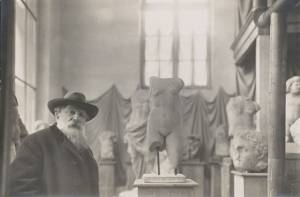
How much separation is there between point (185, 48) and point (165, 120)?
180 cm

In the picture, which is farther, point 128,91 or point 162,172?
point 128,91

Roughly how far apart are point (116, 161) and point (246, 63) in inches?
112

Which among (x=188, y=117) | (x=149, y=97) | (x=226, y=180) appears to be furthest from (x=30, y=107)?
(x=188, y=117)

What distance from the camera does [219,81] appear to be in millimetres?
9250

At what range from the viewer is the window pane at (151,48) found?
309 inches

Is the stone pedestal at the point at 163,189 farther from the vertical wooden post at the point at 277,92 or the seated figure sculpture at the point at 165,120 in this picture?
the vertical wooden post at the point at 277,92

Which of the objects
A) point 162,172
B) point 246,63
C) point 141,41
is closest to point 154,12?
point 141,41

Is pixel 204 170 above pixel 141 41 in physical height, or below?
below

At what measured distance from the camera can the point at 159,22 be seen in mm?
7332

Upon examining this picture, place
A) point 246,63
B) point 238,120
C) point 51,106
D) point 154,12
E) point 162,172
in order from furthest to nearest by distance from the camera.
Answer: point 246,63 < point 238,120 < point 154,12 < point 162,172 < point 51,106

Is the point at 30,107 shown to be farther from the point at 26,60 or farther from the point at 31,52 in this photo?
the point at 31,52

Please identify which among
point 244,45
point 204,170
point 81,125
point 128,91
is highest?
point 244,45

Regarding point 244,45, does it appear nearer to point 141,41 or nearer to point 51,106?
point 141,41

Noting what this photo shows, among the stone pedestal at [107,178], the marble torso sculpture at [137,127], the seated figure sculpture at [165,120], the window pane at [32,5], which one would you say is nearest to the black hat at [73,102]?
the seated figure sculpture at [165,120]
